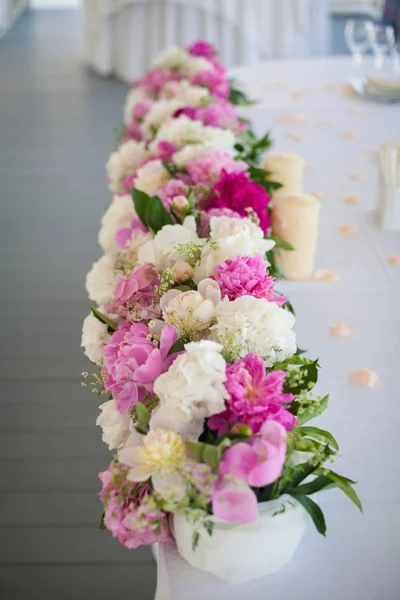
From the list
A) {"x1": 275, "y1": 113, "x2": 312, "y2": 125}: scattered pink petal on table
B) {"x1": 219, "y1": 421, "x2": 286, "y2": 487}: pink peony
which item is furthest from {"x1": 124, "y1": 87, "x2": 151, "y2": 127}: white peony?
Result: {"x1": 219, "y1": 421, "x2": 286, "y2": 487}: pink peony

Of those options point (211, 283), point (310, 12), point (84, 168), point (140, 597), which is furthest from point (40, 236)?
point (310, 12)

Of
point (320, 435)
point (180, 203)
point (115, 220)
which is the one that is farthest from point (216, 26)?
point (320, 435)

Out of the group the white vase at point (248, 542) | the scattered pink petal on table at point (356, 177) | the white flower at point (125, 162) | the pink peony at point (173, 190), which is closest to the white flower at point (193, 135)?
the white flower at point (125, 162)

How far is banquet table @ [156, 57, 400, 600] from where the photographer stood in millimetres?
919

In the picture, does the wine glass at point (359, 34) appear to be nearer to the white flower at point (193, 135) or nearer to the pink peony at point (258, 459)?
the white flower at point (193, 135)

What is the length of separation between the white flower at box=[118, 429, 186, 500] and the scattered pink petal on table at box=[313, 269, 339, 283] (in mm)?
916

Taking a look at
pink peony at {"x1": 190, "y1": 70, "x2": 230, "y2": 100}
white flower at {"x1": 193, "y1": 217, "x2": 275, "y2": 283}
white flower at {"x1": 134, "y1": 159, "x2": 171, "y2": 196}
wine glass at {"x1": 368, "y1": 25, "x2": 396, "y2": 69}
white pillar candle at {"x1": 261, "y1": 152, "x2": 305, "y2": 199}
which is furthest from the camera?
wine glass at {"x1": 368, "y1": 25, "x2": 396, "y2": 69}

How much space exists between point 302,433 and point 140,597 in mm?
914

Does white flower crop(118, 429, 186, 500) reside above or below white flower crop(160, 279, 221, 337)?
below

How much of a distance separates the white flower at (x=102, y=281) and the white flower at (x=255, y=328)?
0.43 metres

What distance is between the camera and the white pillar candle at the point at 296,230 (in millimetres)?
1650

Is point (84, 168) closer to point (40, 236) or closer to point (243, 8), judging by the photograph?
point (40, 236)

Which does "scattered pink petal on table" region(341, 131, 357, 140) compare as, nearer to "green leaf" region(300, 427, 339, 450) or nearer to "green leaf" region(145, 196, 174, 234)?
"green leaf" region(145, 196, 174, 234)

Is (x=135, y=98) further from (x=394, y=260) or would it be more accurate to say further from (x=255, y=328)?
(x=255, y=328)
